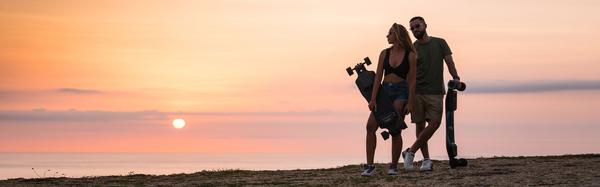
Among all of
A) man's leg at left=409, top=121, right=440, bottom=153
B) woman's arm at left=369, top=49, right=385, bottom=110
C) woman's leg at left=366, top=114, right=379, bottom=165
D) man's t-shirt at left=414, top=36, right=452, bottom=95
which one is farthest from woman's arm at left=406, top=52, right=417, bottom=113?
man's leg at left=409, top=121, right=440, bottom=153

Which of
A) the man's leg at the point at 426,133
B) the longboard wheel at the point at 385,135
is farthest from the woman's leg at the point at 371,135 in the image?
the man's leg at the point at 426,133

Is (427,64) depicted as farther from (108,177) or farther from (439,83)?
(108,177)

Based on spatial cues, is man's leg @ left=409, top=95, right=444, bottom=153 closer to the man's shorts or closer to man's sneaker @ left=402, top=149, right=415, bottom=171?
the man's shorts

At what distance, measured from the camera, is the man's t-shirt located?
15.1 meters

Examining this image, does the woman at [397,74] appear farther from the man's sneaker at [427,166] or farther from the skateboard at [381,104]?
the man's sneaker at [427,166]

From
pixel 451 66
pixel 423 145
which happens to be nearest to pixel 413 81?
pixel 451 66

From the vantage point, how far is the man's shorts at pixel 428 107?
15195 millimetres

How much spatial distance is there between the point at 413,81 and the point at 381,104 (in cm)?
58

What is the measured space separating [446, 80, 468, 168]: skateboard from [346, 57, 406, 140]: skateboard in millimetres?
1623

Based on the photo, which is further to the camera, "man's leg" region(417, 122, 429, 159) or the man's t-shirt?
"man's leg" region(417, 122, 429, 159)

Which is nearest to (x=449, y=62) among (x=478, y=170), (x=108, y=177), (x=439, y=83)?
(x=439, y=83)

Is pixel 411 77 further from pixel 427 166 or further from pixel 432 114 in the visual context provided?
pixel 427 166

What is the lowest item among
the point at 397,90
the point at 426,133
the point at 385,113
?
the point at 426,133

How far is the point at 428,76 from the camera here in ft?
49.8
